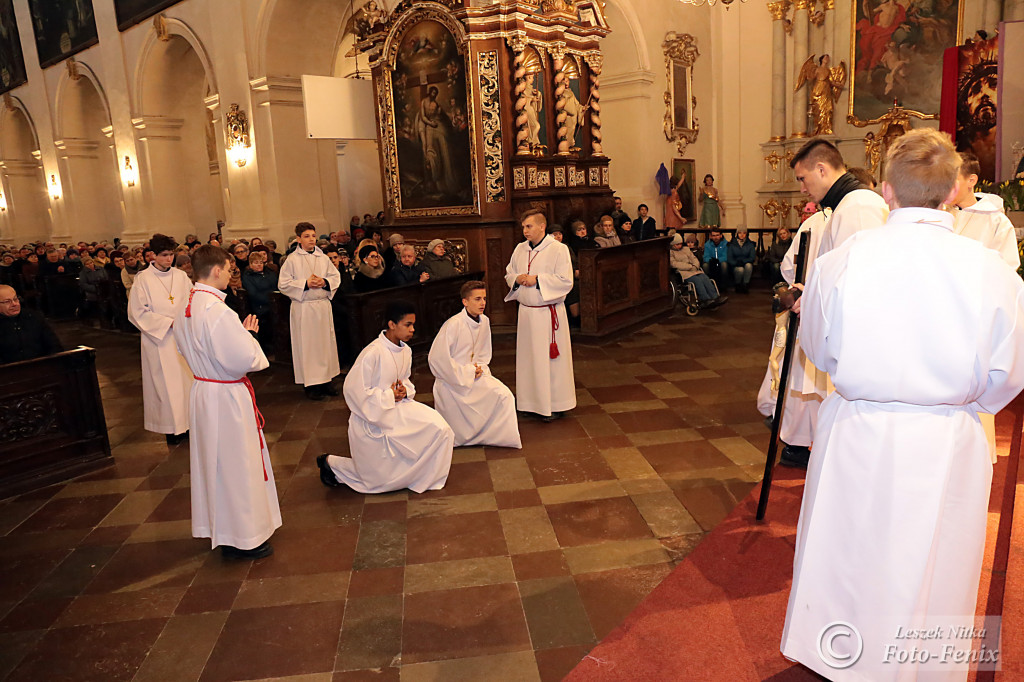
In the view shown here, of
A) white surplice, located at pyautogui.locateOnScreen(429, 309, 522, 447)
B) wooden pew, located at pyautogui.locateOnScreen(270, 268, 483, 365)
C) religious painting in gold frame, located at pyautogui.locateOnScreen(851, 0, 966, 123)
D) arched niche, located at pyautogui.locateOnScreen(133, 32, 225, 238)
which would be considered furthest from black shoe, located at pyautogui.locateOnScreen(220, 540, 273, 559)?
religious painting in gold frame, located at pyautogui.locateOnScreen(851, 0, 966, 123)

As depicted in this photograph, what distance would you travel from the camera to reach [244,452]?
160 inches

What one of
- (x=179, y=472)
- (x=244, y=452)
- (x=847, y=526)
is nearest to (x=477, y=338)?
(x=244, y=452)

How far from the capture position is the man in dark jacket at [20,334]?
5.64m

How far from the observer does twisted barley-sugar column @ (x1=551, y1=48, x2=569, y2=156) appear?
10.5 meters

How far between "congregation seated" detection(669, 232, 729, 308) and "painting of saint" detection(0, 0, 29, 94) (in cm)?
2169

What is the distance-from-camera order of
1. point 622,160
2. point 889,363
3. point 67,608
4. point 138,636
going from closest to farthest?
point 889,363, point 138,636, point 67,608, point 622,160

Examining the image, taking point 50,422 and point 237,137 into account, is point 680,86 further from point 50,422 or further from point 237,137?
point 50,422

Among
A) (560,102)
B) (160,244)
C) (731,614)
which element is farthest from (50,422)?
(560,102)

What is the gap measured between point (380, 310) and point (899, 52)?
1254 cm

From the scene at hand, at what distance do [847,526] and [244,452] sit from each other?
3.07 m

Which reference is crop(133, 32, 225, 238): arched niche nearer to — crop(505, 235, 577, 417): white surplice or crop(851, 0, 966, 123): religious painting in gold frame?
crop(505, 235, 577, 417): white surplice

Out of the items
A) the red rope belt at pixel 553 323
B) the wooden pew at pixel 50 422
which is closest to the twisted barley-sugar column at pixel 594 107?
the red rope belt at pixel 553 323

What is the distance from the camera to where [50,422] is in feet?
18.6

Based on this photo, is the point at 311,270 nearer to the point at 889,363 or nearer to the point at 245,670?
the point at 245,670
